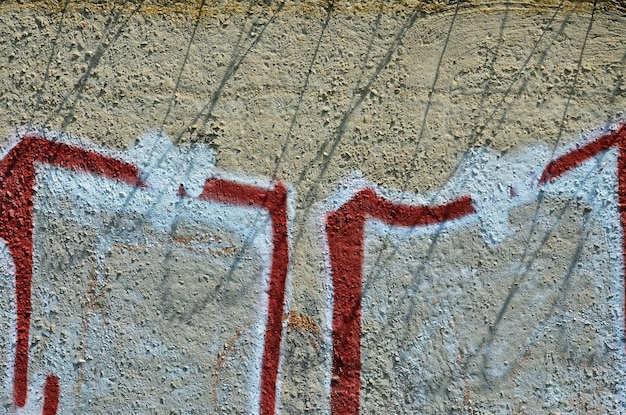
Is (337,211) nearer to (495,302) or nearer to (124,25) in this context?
(495,302)

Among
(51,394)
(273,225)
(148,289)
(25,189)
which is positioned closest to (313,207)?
(273,225)

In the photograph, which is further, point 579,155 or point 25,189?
point 25,189

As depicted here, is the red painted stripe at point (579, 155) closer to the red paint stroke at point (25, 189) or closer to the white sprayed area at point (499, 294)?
the white sprayed area at point (499, 294)

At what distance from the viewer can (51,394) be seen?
109 inches

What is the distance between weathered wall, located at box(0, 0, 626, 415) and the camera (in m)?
2.62

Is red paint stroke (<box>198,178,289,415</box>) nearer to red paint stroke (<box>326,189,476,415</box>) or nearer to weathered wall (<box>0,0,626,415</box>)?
weathered wall (<box>0,0,626,415</box>)

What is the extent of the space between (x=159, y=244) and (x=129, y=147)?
1.44ft

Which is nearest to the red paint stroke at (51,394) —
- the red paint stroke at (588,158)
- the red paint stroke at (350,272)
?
the red paint stroke at (350,272)

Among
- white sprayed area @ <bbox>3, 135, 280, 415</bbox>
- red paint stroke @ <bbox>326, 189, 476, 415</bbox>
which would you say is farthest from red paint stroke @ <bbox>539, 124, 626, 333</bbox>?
white sprayed area @ <bbox>3, 135, 280, 415</bbox>

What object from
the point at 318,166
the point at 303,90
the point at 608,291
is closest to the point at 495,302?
the point at 608,291

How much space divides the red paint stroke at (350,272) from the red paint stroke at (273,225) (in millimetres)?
203

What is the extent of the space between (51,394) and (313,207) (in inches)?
55.9

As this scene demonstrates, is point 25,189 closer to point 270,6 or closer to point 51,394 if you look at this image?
point 51,394

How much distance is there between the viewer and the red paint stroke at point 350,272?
2664 mm
